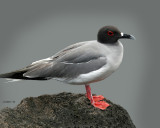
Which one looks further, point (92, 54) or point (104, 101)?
point (104, 101)

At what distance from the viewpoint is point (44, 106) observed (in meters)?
6.29

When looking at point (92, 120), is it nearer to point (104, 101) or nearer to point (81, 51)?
point (104, 101)

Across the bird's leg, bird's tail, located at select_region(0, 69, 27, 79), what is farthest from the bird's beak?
bird's tail, located at select_region(0, 69, 27, 79)

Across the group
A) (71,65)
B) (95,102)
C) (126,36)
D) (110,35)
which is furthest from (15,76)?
(126,36)

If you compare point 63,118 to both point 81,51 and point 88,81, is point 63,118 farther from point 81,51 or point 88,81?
point 81,51

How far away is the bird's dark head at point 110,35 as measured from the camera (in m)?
6.15

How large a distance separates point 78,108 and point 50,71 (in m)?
0.91

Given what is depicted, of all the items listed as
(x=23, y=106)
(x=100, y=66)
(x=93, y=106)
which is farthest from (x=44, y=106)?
(x=100, y=66)

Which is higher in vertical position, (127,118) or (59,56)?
(59,56)

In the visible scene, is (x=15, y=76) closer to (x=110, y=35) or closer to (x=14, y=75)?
(x=14, y=75)

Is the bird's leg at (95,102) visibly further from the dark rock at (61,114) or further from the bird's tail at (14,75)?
the bird's tail at (14,75)

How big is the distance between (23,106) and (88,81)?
1.30m

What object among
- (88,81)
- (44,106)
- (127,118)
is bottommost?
(127,118)

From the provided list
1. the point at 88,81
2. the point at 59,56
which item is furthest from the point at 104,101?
the point at 59,56
